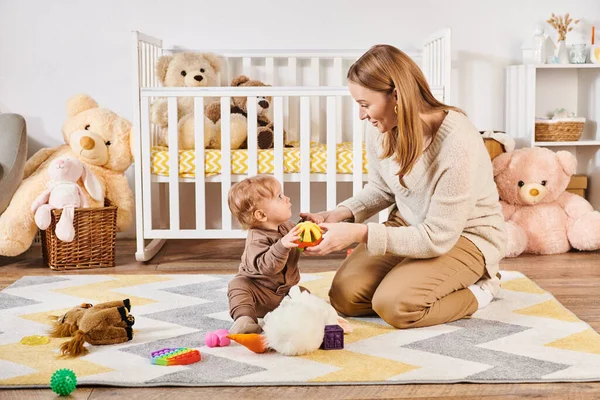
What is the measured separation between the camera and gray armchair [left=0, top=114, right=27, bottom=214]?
3002 mm

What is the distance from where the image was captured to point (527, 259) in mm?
3039

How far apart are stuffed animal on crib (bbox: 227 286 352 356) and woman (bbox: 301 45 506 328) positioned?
144 millimetres

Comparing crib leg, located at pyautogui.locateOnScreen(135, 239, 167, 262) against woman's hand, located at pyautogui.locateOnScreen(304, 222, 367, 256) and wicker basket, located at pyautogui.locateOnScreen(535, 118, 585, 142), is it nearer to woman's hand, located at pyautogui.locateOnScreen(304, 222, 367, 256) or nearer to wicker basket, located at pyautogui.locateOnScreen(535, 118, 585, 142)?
woman's hand, located at pyautogui.locateOnScreen(304, 222, 367, 256)

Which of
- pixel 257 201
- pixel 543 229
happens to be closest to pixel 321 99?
pixel 543 229

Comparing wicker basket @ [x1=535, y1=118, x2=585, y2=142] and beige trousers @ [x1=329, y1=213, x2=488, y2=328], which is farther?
→ wicker basket @ [x1=535, y1=118, x2=585, y2=142]

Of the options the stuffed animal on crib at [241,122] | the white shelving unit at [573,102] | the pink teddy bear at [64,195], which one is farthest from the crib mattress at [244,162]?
the white shelving unit at [573,102]

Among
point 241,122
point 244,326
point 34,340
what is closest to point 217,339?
point 244,326

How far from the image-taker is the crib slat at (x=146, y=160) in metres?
2.96

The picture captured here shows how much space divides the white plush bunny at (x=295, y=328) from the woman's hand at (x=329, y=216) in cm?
29

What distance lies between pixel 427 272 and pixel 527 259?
1189 mm

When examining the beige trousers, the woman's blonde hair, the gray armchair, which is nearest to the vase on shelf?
the beige trousers

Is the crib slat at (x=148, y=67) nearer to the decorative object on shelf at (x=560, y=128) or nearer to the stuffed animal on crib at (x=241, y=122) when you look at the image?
the stuffed animal on crib at (x=241, y=122)

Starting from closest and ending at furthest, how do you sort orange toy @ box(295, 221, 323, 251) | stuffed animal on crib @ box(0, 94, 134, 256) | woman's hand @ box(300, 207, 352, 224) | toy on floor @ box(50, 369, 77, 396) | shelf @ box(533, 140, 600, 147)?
toy on floor @ box(50, 369, 77, 396) → orange toy @ box(295, 221, 323, 251) → woman's hand @ box(300, 207, 352, 224) → stuffed animal on crib @ box(0, 94, 134, 256) → shelf @ box(533, 140, 600, 147)

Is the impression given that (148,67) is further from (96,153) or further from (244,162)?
(244,162)
